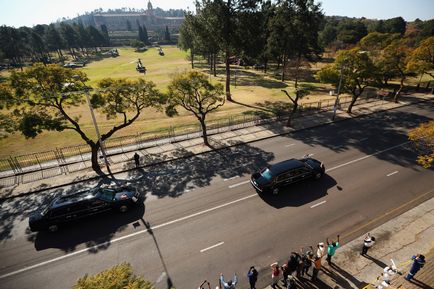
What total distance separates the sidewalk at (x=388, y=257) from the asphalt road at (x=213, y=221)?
800mm

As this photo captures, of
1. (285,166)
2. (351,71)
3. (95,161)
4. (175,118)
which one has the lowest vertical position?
(175,118)

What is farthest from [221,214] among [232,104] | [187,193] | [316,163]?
[232,104]

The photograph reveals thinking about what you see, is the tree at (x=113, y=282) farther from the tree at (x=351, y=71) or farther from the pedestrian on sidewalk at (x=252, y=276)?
the tree at (x=351, y=71)

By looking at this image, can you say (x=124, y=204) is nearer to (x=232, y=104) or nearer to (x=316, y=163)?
(x=316, y=163)

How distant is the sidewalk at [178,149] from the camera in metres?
20.2

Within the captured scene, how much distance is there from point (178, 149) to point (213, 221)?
37.9ft

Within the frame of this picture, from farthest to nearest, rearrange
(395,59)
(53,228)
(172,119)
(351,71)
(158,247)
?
(395,59), (172,119), (351,71), (53,228), (158,247)

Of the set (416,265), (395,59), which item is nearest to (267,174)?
(416,265)

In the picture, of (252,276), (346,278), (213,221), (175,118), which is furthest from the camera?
(175,118)

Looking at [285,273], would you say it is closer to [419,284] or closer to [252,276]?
[252,276]

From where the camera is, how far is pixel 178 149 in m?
25.6

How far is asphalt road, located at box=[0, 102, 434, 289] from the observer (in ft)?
42.2

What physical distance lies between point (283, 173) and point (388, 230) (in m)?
6.97

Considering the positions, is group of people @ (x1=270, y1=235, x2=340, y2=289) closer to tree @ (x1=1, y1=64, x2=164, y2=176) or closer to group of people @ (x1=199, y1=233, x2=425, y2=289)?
group of people @ (x1=199, y1=233, x2=425, y2=289)
